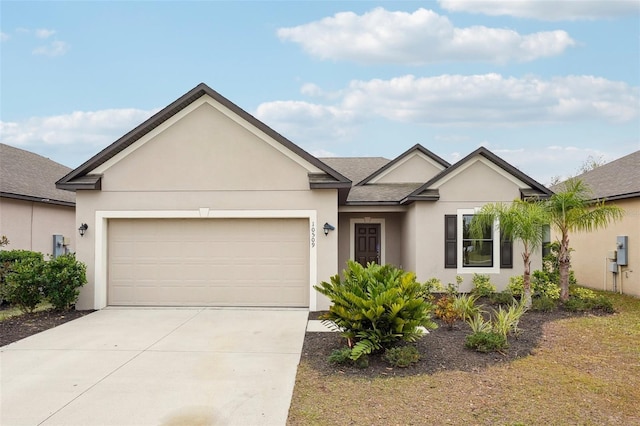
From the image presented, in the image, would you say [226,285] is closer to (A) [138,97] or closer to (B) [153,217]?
(B) [153,217]

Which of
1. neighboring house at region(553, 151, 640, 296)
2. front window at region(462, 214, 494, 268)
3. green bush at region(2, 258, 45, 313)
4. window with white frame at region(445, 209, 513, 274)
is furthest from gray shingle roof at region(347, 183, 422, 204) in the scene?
green bush at region(2, 258, 45, 313)

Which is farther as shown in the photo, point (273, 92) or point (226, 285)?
point (273, 92)

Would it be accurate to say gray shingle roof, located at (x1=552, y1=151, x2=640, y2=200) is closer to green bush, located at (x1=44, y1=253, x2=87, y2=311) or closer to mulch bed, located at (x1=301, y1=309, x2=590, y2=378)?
mulch bed, located at (x1=301, y1=309, x2=590, y2=378)

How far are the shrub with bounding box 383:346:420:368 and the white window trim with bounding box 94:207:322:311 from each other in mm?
4301

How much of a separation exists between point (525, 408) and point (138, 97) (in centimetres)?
1634

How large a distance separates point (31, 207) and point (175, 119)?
7.18m

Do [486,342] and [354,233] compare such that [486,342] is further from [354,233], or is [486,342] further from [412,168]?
[412,168]

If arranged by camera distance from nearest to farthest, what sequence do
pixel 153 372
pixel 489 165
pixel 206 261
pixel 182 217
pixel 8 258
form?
pixel 153 372 < pixel 182 217 < pixel 206 261 < pixel 8 258 < pixel 489 165

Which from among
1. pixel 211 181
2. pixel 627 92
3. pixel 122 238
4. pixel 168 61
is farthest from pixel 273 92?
pixel 627 92

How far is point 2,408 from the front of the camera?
196 inches

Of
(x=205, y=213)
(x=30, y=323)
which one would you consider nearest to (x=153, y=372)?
(x=30, y=323)

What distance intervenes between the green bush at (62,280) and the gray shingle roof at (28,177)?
15.2ft

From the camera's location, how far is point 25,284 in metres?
9.63

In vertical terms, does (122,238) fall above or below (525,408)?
above
